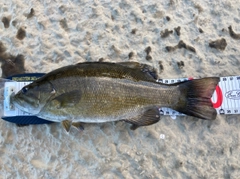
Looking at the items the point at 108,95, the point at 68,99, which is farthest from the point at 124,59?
the point at 68,99

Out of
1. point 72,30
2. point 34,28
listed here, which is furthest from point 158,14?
point 34,28

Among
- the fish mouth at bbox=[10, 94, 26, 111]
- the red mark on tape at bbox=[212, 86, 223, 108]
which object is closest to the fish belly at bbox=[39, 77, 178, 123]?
the fish mouth at bbox=[10, 94, 26, 111]

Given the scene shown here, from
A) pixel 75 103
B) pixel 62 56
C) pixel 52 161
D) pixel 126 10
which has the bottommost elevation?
pixel 52 161

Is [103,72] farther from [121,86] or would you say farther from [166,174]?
[166,174]

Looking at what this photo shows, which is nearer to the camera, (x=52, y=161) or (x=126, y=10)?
(x=52, y=161)

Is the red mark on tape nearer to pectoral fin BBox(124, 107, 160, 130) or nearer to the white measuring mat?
the white measuring mat

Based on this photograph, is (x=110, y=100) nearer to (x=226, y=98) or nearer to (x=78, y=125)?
(x=78, y=125)

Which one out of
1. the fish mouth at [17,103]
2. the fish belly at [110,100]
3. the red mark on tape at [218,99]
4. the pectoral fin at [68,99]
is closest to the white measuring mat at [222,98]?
the red mark on tape at [218,99]
